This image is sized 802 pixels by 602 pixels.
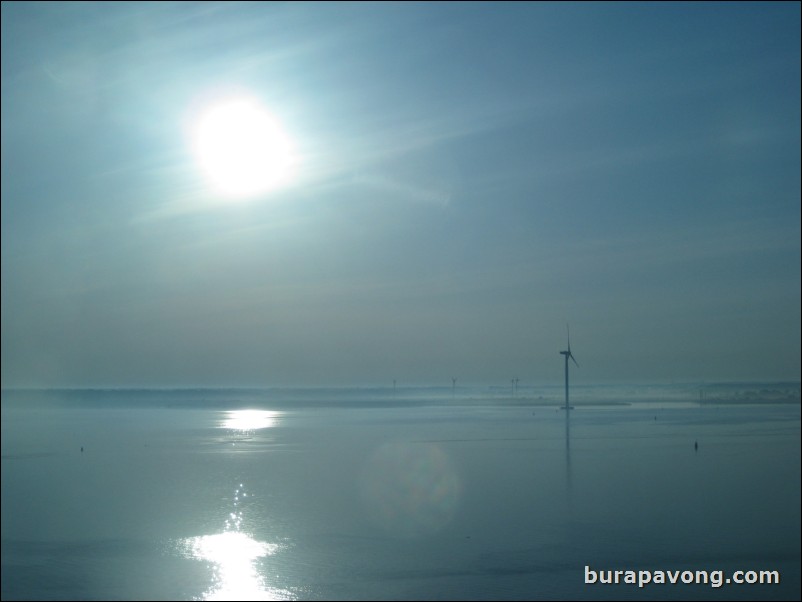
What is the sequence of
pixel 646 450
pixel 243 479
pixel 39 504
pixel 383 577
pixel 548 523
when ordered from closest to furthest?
pixel 383 577 < pixel 548 523 < pixel 39 504 < pixel 243 479 < pixel 646 450

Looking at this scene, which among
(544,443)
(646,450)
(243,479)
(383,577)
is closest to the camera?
(383,577)

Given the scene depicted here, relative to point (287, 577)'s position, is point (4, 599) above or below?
below

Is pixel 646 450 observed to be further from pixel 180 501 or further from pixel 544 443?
pixel 180 501

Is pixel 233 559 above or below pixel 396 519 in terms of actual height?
below

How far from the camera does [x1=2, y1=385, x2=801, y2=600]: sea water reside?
16.5 metres

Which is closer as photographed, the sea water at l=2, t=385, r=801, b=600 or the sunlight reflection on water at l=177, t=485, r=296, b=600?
the sunlight reflection on water at l=177, t=485, r=296, b=600

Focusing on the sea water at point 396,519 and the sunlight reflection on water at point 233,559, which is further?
the sea water at point 396,519

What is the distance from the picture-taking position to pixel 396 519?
77.8 feet

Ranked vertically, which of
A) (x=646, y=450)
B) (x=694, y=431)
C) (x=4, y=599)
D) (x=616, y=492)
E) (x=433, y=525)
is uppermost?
(x=694, y=431)

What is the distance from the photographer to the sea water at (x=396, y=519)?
16453 millimetres

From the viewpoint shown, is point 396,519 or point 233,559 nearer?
point 233,559

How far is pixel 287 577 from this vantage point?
16906 mm

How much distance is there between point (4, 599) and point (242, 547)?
6.01 metres

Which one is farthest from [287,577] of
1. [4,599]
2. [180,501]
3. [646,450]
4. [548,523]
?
[646,450]
